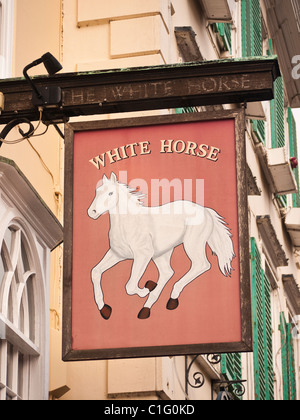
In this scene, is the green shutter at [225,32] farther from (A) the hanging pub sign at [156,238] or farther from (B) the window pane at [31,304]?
(A) the hanging pub sign at [156,238]

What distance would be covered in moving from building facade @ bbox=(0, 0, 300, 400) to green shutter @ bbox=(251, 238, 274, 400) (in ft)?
0.06

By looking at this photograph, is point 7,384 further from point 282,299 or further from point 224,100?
point 282,299

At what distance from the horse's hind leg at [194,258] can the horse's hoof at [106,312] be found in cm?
36

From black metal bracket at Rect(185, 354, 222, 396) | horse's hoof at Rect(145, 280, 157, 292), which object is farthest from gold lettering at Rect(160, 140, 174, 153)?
black metal bracket at Rect(185, 354, 222, 396)

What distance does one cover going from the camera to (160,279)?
7629mm

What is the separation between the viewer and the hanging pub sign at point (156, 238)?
745 centimetres

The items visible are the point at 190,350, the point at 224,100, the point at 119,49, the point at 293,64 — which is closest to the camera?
the point at 190,350

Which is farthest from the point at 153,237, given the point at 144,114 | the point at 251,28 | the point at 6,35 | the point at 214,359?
the point at 251,28

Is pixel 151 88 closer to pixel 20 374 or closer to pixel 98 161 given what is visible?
pixel 98 161

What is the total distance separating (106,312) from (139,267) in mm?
361
